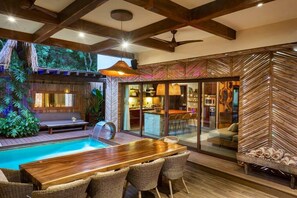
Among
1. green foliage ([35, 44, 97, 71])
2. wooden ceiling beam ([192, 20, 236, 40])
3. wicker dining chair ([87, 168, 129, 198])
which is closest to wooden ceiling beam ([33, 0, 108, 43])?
wooden ceiling beam ([192, 20, 236, 40])

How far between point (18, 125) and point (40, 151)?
1.82 m

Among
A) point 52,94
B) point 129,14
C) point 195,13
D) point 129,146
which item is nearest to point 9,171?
point 129,146

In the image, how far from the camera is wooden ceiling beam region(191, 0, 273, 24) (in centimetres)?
264

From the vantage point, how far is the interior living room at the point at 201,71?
311cm

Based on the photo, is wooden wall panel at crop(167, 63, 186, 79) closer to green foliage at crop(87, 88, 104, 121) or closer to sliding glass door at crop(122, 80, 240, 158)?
sliding glass door at crop(122, 80, 240, 158)

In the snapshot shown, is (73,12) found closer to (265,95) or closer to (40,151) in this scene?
(265,95)

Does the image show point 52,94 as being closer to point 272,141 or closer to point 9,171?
point 9,171

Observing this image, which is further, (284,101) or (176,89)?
(176,89)

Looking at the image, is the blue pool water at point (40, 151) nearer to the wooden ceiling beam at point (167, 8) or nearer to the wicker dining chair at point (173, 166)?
the wicker dining chair at point (173, 166)

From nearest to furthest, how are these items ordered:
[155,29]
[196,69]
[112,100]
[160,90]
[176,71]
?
[155,29] → [196,69] → [176,71] → [160,90] → [112,100]

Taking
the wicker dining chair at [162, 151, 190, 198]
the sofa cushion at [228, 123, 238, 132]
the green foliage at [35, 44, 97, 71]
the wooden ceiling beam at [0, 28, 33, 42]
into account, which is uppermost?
the green foliage at [35, 44, 97, 71]

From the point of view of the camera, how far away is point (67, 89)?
30.9ft

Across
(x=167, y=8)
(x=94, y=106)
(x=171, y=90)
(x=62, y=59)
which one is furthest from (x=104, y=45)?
(x=62, y=59)

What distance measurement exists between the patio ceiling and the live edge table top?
2139 mm
